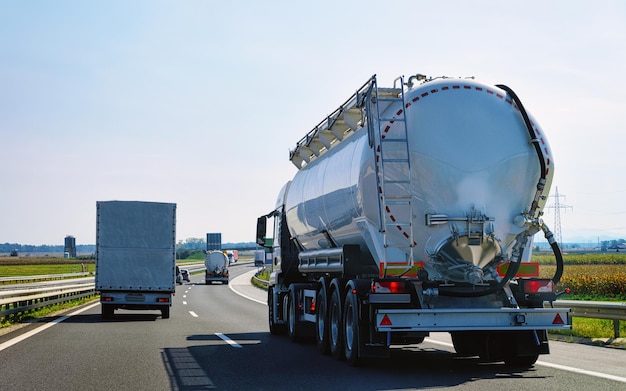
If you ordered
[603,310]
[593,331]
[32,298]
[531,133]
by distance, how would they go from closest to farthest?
[531,133], [603,310], [593,331], [32,298]

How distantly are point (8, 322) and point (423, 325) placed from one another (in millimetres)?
13252

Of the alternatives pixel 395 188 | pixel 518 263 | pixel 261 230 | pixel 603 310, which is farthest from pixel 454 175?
pixel 261 230

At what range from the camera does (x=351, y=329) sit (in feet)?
42.5

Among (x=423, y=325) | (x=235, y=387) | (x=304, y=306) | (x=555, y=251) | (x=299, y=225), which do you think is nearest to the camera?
(x=235, y=387)

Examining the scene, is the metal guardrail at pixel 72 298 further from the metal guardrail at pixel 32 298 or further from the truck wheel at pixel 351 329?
the truck wheel at pixel 351 329

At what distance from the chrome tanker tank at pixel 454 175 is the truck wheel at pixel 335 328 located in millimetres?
1413

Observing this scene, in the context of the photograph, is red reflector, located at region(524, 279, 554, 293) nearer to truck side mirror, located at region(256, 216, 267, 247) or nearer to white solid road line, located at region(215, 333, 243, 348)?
white solid road line, located at region(215, 333, 243, 348)

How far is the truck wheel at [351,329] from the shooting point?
40.6 ft

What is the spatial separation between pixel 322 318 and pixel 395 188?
3.62 meters

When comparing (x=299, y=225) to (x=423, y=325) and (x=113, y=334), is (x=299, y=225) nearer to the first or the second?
(x=113, y=334)

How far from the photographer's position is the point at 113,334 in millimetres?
18828

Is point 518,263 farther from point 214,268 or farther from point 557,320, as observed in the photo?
point 214,268

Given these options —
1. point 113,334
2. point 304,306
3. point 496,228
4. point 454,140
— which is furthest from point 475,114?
point 113,334

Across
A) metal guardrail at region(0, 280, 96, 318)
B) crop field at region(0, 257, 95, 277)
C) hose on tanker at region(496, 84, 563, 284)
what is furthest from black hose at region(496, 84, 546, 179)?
crop field at region(0, 257, 95, 277)
